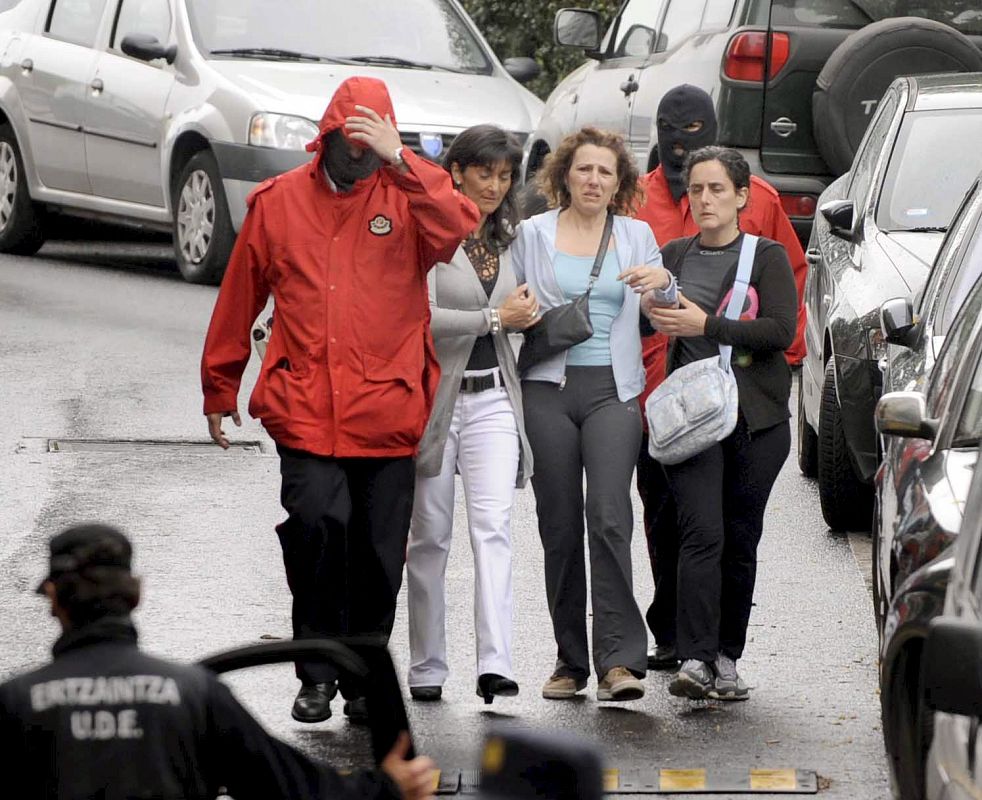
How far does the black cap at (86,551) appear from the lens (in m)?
3.61

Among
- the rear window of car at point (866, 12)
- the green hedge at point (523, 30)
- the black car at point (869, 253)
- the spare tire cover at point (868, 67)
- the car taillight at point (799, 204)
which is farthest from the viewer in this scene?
the green hedge at point (523, 30)

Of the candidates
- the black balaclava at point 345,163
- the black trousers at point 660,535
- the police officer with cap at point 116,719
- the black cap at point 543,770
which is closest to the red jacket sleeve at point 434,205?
the black balaclava at point 345,163

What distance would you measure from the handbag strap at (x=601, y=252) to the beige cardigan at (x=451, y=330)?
0.24 m

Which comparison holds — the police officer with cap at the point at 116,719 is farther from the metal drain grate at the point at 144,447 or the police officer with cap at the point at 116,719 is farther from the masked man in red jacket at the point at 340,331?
the metal drain grate at the point at 144,447

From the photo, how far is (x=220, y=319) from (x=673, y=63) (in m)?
7.75

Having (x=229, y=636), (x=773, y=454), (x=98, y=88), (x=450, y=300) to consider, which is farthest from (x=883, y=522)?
(x=98, y=88)

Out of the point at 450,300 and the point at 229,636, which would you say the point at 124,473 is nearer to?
the point at 229,636

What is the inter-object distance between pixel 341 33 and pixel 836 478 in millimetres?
6923

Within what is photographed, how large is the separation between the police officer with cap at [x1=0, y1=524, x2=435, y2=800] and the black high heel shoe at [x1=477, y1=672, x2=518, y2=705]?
328 centimetres

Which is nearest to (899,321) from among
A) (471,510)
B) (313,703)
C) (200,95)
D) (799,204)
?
(471,510)

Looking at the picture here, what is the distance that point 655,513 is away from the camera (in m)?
7.55

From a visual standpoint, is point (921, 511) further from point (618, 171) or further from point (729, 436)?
point (618, 171)

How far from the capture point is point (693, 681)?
23.3 ft

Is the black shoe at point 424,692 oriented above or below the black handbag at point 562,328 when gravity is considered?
below
